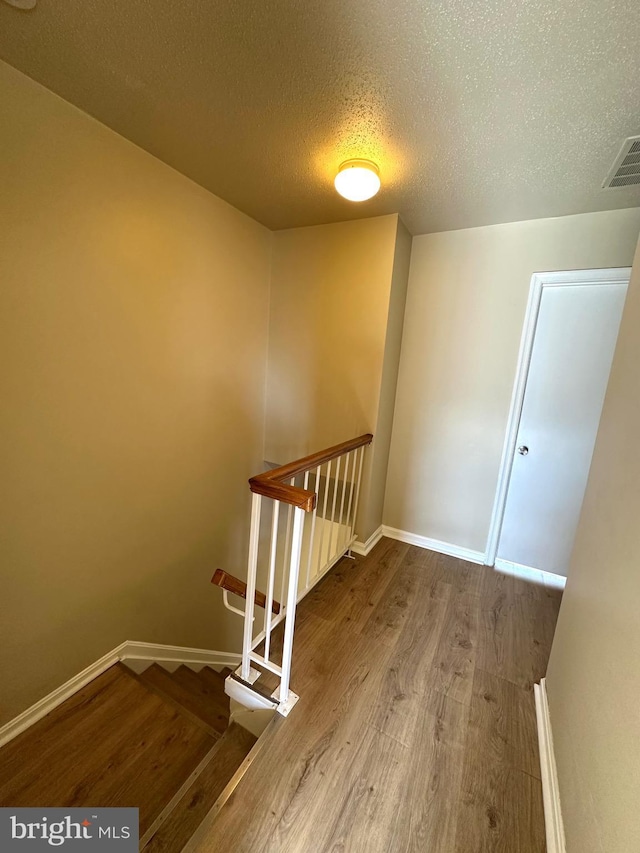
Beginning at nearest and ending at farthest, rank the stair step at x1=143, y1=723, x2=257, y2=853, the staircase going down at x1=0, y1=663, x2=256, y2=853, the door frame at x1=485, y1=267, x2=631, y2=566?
the stair step at x1=143, y1=723, x2=257, y2=853 → the staircase going down at x1=0, y1=663, x2=256, y2=853 → the door frame at x1=485, y1=267, x2=631, y2=566

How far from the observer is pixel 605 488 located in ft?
3.65

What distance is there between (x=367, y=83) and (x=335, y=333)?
1.44 m

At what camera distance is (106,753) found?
1567 millimetres

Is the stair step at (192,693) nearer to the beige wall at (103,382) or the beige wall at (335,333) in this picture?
the beige wall at (103,382)

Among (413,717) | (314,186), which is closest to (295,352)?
(314,186)

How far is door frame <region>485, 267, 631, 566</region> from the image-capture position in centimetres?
200

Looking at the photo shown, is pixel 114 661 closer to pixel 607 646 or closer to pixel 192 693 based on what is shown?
pixel 192 693

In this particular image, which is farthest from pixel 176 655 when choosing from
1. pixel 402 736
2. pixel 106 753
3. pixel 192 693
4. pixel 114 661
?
pixel 402 736

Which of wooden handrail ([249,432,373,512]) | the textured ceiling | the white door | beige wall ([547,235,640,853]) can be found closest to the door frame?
the white door

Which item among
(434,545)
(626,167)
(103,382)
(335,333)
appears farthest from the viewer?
(434,545)

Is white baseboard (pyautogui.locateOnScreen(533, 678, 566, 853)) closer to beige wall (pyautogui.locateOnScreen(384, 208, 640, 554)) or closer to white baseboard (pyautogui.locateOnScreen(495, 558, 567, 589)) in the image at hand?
white baseboard (pyautogui.locateOnScreen(495, 558, 567, 589))

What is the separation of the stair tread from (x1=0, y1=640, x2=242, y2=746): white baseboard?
0.04 meters

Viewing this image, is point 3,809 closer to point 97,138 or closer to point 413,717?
point 413,717

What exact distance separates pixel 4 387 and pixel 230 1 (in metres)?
1.64
